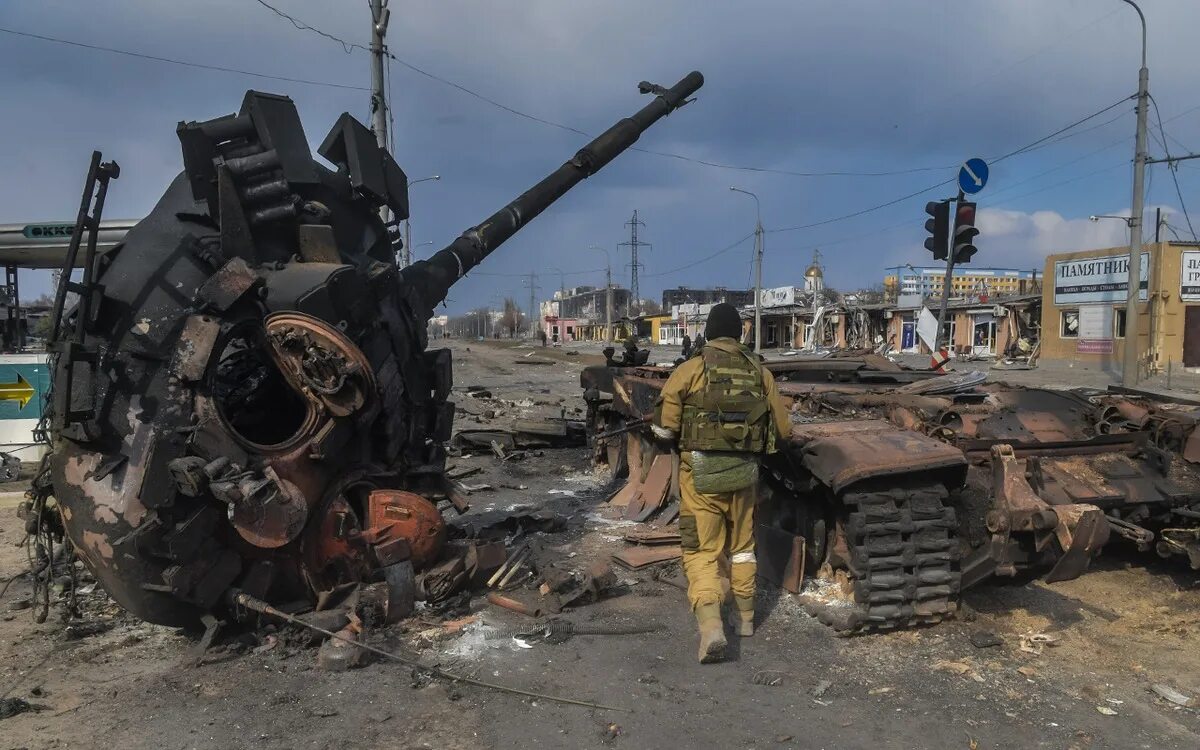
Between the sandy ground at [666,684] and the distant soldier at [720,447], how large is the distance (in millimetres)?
407

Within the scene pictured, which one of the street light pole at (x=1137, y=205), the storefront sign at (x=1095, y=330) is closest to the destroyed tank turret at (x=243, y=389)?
the street light pole at (x=1137, y=205)

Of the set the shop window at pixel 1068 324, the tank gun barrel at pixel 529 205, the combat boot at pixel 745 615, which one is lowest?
the combat boot at pixel 745 615

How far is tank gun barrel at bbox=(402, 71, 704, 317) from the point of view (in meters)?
6.46

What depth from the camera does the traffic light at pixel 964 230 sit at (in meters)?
9.75

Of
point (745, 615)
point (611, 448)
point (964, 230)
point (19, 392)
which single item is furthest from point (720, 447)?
point (19, 392)

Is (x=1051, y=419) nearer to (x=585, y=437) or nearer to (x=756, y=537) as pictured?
(x=756, y=537)

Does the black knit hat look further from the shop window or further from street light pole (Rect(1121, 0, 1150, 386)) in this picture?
the shop window

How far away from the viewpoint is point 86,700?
13.4 feet

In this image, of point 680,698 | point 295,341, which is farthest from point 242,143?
point 680,698

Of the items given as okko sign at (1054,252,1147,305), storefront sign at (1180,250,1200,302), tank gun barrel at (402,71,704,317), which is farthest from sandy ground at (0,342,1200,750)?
okko sign at (1054,252,1147,305)

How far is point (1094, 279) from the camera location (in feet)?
90.0

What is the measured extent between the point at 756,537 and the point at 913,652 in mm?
1529

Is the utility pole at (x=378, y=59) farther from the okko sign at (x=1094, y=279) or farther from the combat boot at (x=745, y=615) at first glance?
the okko sign at (x=1094, y=279)

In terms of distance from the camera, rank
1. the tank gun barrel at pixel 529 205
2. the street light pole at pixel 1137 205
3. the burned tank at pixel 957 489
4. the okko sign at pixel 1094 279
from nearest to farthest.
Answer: the burned tank at pixel 957 489
the tank gun barrel at pixel 529 205
the street light pole at pixel 1137 205
the okko sign at pixel 1094 279
